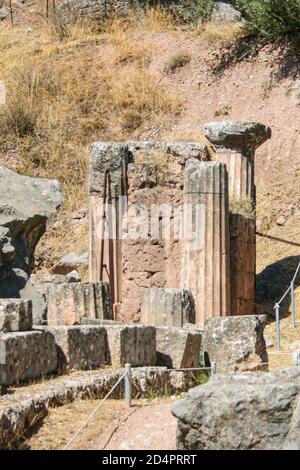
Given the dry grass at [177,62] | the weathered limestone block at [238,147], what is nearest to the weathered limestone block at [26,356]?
the weathered limestone block at [238,147]

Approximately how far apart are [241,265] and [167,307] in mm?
3512

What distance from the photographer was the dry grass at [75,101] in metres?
25.1

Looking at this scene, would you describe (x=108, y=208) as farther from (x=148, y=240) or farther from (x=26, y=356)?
(x=26, y=356)

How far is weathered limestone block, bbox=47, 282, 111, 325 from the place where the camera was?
12.0 meters

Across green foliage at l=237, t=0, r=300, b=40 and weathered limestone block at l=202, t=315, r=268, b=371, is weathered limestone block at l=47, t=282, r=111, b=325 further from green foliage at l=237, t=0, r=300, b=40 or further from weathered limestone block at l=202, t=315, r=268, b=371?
green foliage at l=237, t=0, r=300, b=40

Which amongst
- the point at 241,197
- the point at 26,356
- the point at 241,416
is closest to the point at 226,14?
the point at 241,197

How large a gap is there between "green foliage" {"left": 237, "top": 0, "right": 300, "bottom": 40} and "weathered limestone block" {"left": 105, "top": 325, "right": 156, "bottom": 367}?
16.4 m

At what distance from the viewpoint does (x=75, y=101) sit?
26516 millimetres

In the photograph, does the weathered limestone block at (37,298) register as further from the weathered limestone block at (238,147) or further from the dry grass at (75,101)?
the dry grass at (75,101)

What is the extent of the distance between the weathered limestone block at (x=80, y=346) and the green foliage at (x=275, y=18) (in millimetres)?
16846

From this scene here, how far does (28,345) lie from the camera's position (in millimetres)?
8344

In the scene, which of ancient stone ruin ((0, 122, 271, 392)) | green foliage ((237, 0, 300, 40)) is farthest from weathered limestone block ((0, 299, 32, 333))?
green foliage ((237, 0, 300, 40))
